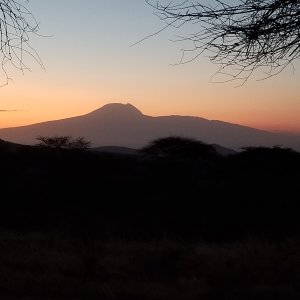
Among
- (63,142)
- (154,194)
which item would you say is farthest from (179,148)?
(154,194)

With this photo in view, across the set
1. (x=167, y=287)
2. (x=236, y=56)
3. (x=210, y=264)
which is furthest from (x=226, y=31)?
(x=210, y=264)

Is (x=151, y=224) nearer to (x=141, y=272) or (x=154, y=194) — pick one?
(x=154, y=194)

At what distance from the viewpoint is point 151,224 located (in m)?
25.3

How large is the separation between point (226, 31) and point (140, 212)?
21.7 metres

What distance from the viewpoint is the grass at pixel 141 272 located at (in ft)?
29.4

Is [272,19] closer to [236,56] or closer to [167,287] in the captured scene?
[236,56]

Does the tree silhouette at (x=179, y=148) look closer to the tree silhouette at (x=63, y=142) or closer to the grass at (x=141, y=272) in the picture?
the tree silhouette at (x=63, y=142)

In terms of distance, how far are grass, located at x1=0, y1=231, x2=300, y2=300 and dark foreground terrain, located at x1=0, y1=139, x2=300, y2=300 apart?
2 cm

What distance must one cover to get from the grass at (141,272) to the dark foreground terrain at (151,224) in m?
0.02

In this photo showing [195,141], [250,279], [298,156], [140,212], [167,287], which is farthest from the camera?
[195,141]

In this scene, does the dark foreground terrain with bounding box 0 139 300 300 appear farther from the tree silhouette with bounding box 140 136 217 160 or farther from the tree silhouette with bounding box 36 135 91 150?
the tree silhouette with bounding box 36 135 91 150

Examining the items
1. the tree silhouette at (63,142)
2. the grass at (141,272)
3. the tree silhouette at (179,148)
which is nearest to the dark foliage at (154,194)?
the tree silhouette at (179,148)

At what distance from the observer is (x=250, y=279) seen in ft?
34.5

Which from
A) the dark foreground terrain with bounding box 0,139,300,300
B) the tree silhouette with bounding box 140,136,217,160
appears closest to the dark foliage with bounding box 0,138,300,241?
the dark foreground terrain with bounding box 0,139,300,300
